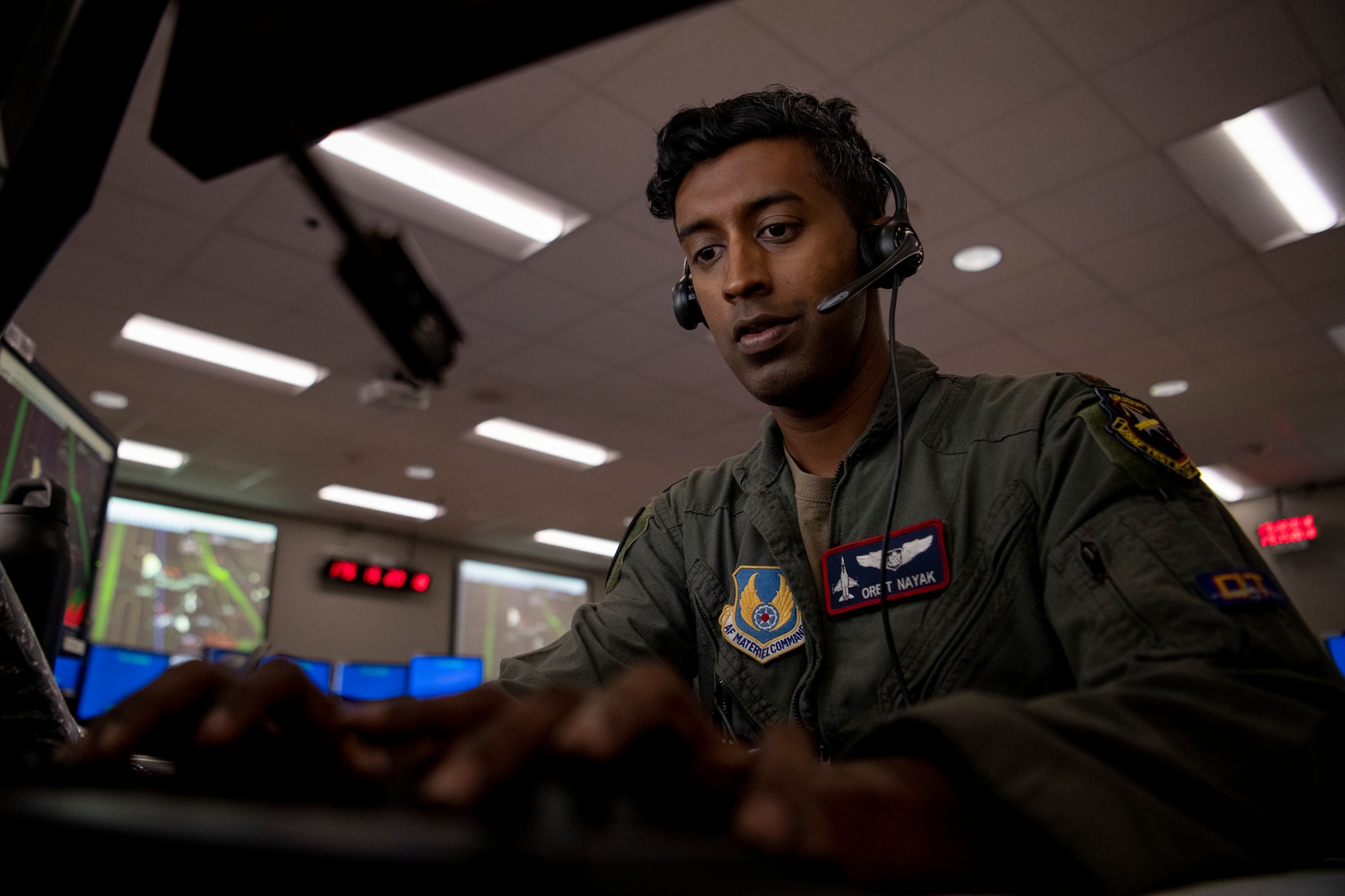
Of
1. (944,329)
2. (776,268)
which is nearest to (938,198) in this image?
(944,329)

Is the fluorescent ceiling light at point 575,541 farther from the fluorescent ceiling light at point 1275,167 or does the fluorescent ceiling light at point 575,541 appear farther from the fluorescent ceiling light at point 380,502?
the fluorescent ceiling light at point 1275,167

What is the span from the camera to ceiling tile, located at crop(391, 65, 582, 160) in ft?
9.15

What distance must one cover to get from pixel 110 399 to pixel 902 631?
5.88 m

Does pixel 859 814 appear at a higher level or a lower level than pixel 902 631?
lower

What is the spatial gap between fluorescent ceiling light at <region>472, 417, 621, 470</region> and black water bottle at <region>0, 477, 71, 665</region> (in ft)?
15.0

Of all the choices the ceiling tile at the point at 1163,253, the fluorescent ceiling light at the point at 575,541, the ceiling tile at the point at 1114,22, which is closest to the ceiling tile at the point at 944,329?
the ceiling tile at the point at 1163,253

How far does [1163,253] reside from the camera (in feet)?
12.7

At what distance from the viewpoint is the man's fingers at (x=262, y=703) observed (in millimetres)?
363

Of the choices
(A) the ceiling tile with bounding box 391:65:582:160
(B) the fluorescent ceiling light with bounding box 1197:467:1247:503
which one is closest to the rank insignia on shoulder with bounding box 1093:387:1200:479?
(A) the ceiling tile with bounding box 391:65:582:160

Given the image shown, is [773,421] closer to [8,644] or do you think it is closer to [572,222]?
[8,644]

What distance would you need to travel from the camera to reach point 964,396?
3.18 feet

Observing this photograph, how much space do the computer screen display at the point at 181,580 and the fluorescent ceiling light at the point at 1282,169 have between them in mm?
7031

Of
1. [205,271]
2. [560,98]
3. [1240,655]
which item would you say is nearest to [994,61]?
[560,98]

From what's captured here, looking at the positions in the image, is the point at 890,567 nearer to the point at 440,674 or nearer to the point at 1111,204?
the point at 1111,204
